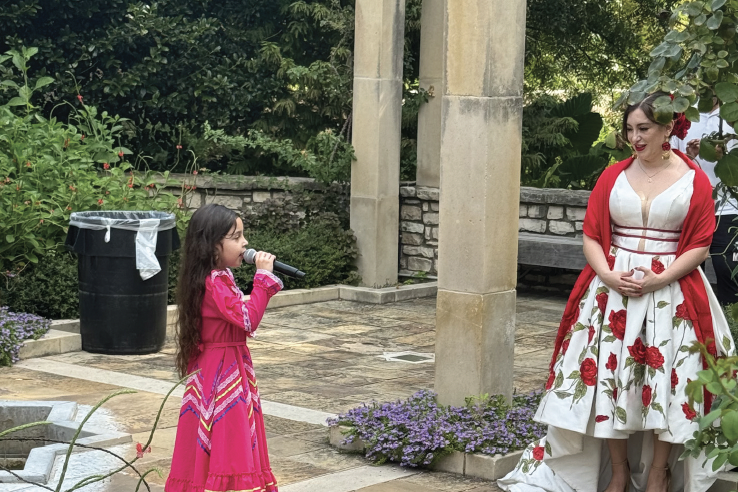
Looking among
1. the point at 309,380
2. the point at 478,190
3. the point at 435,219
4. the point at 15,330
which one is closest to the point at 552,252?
the point at 435,219

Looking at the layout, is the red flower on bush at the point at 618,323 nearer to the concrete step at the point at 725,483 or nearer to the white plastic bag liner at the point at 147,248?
the concrete step at the point at 725,483

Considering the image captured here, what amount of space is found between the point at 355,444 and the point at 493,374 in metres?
0.84

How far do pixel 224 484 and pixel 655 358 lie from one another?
6.49ft

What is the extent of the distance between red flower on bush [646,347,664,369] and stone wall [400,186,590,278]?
7254 millimetres

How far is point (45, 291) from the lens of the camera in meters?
9.96

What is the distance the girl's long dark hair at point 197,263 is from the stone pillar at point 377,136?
7.51 meters

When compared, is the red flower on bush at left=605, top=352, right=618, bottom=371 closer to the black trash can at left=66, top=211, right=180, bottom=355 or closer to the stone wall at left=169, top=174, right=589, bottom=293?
the black trash can at left=66, top=211, right=180, bottom=355

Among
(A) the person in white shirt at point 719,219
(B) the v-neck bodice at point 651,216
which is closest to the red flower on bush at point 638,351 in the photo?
(B) the v-neck bodice at point 651,216

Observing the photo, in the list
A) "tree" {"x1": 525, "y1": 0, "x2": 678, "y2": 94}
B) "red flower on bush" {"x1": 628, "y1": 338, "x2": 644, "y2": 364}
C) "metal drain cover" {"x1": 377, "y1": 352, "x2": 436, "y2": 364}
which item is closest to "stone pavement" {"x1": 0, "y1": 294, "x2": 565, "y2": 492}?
"metal drain cover" {"x1": 377, "y1": 352, "x2": 436, "y2": 364}

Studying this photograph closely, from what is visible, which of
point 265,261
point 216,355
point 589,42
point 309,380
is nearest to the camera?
point 265,261

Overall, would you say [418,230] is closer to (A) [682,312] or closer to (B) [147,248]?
(B) [147,248]

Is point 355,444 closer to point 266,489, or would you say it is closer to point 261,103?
point 266,489

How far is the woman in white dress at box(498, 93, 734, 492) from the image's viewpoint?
5379 mm

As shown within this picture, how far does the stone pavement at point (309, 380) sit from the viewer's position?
611 cm
